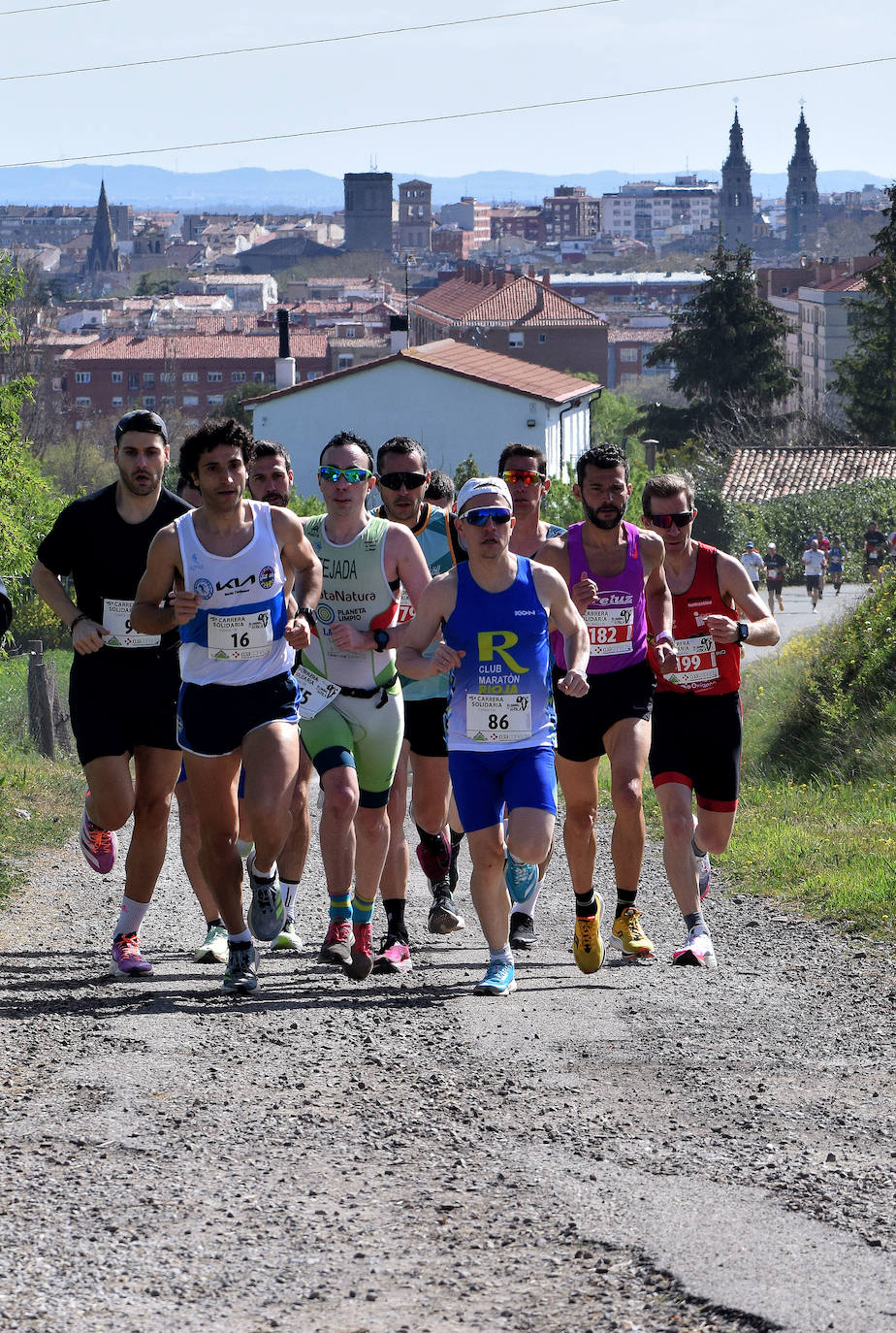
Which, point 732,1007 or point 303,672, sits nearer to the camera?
point 732,1007

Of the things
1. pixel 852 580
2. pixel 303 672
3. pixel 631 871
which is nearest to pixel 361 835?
pixel 303 672

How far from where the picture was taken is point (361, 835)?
24.7 feet

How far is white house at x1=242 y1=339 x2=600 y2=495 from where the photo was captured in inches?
2584

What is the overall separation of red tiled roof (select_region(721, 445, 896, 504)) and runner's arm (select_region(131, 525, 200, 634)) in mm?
53228

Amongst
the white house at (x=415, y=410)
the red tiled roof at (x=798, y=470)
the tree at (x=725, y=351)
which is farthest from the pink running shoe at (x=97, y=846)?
the tree at (x=725, y=351)

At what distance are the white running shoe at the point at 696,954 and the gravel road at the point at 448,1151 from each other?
0.22 ft

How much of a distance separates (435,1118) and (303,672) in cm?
257

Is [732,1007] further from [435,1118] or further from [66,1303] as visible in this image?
[66,1303]

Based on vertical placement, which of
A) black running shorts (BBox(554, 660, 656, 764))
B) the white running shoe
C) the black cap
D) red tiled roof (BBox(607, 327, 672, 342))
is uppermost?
the black cap

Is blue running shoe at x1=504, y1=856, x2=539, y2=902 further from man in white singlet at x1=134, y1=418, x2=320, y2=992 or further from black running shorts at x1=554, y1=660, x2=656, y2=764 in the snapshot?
man in white singlet at x1=134, y1=418, x2=320, y2=992

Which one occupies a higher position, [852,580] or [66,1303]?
[66,1303]

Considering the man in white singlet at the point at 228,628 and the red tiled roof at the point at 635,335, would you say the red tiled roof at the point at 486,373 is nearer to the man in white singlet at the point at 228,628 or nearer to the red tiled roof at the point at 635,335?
the man in white singlet at the point at 228,628

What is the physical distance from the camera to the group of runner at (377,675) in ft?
22.3

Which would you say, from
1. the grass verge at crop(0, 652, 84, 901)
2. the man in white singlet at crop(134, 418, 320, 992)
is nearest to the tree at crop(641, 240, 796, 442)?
the grass verge at crop(0, 652, 84, 901)
